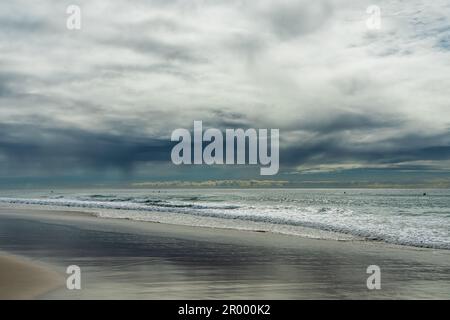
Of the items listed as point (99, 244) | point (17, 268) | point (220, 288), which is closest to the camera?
point (220, 288)

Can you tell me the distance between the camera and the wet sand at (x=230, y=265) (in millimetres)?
11109

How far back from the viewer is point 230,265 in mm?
14695

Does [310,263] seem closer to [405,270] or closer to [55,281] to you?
[405,270]

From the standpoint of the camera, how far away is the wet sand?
11.1 metres
